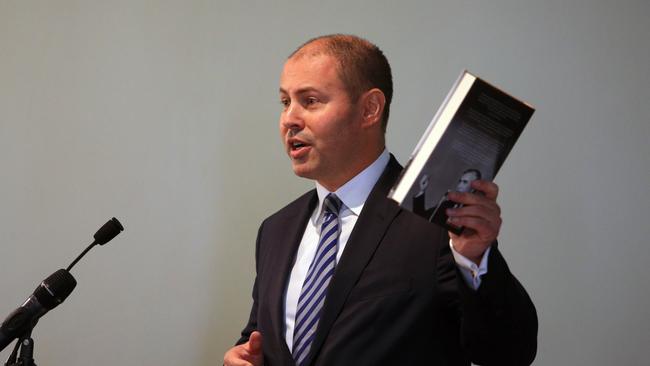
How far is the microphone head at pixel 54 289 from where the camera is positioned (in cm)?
140

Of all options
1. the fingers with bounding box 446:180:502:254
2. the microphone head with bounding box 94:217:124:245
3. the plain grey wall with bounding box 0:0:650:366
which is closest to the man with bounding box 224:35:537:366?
the fingers with bounding box 446:180:502:254

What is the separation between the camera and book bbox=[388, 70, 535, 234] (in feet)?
3.70

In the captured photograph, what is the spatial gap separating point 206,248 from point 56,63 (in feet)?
2.67

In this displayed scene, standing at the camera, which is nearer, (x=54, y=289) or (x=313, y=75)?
(x=54, y=289)

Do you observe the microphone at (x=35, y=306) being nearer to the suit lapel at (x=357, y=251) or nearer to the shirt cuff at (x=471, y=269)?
the suit lapel at (x=357, y=251)

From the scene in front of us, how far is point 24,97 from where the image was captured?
2.25 m

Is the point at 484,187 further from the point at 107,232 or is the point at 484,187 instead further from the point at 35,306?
the point at 35,306

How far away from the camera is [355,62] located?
65.9 inches

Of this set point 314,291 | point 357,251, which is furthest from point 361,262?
point 314,291

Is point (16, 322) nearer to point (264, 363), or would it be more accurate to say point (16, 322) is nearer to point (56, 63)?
point (264, 363)

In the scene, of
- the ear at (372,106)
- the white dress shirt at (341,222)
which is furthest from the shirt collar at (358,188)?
the ear at (372,106)

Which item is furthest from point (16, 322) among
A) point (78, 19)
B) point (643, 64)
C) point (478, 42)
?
point (643, 64)

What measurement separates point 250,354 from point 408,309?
0.39m

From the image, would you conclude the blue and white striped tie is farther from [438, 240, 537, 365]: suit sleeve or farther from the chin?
[438, 240, 537, 365]: suit sleeve
